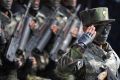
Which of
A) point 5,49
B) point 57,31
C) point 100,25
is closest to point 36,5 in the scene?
point 57,31

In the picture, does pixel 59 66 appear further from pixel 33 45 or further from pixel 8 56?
pixel 33 45

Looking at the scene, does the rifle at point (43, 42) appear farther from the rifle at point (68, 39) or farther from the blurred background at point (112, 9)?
the blurred background at point (112, 9)

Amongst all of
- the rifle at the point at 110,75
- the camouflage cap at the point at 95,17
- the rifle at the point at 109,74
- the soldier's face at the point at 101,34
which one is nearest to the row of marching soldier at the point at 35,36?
the camouflage cap at the point at 95,17

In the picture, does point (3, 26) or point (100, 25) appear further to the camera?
point (3, 26)

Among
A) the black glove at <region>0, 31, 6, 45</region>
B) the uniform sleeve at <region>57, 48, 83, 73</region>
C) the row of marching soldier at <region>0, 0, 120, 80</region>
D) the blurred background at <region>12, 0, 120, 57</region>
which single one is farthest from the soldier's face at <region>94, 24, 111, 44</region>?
the blurred background at <region>12, 0, 120, 57</region>

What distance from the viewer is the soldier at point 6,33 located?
17203 millimetres

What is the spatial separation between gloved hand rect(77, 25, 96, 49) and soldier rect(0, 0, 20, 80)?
437 cm

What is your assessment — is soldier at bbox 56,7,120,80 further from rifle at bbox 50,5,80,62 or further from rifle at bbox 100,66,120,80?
rifle at bbox 50,5,80,62

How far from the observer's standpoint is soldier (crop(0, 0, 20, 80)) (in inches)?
677

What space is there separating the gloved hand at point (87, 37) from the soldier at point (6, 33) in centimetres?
437

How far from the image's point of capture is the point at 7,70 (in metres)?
17.5

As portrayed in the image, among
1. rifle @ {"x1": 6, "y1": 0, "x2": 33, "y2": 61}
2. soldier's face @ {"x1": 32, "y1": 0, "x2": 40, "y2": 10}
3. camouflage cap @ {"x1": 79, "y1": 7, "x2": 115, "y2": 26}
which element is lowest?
rifle @ {"x1": 6, "y1": 0, "x2": 33, "y2": 61}

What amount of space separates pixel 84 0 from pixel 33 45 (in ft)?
8.78

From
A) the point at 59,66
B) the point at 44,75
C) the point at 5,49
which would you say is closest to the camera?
the point at 59,66
